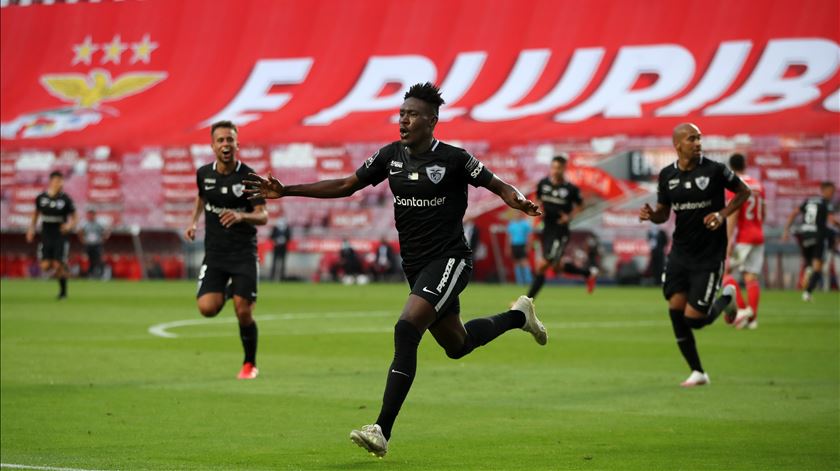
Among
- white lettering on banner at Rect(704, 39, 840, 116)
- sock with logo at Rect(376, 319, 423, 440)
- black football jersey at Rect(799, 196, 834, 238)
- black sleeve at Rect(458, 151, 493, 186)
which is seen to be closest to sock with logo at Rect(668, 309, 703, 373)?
black sleeve at Rect(458, 151, 493, 186)

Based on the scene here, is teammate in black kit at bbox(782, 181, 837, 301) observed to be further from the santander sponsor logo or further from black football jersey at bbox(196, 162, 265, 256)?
black football jersey at bbox(196, 162, 265, 256)

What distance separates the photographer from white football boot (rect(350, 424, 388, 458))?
8.30 meters

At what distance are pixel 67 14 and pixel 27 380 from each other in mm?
38757

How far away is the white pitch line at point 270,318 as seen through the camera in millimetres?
20816

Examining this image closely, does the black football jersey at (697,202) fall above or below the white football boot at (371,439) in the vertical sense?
above

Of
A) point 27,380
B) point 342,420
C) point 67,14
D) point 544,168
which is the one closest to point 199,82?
point 67,14

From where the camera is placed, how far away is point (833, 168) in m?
36.3

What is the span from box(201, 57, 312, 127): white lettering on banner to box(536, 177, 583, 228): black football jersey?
22295 mm

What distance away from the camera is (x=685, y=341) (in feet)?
46.0

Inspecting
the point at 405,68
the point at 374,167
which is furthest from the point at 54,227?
the point at 374,167

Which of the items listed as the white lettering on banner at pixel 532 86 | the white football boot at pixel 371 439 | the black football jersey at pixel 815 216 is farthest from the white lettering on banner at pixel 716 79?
the white football boot at pixel 371 439

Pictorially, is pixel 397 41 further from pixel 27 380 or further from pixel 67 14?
pixel 27 380

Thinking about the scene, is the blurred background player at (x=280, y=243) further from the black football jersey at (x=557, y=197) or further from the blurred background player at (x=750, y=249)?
the blurred background player at (x=750, y=249)

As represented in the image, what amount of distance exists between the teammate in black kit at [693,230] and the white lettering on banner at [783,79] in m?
25.2
